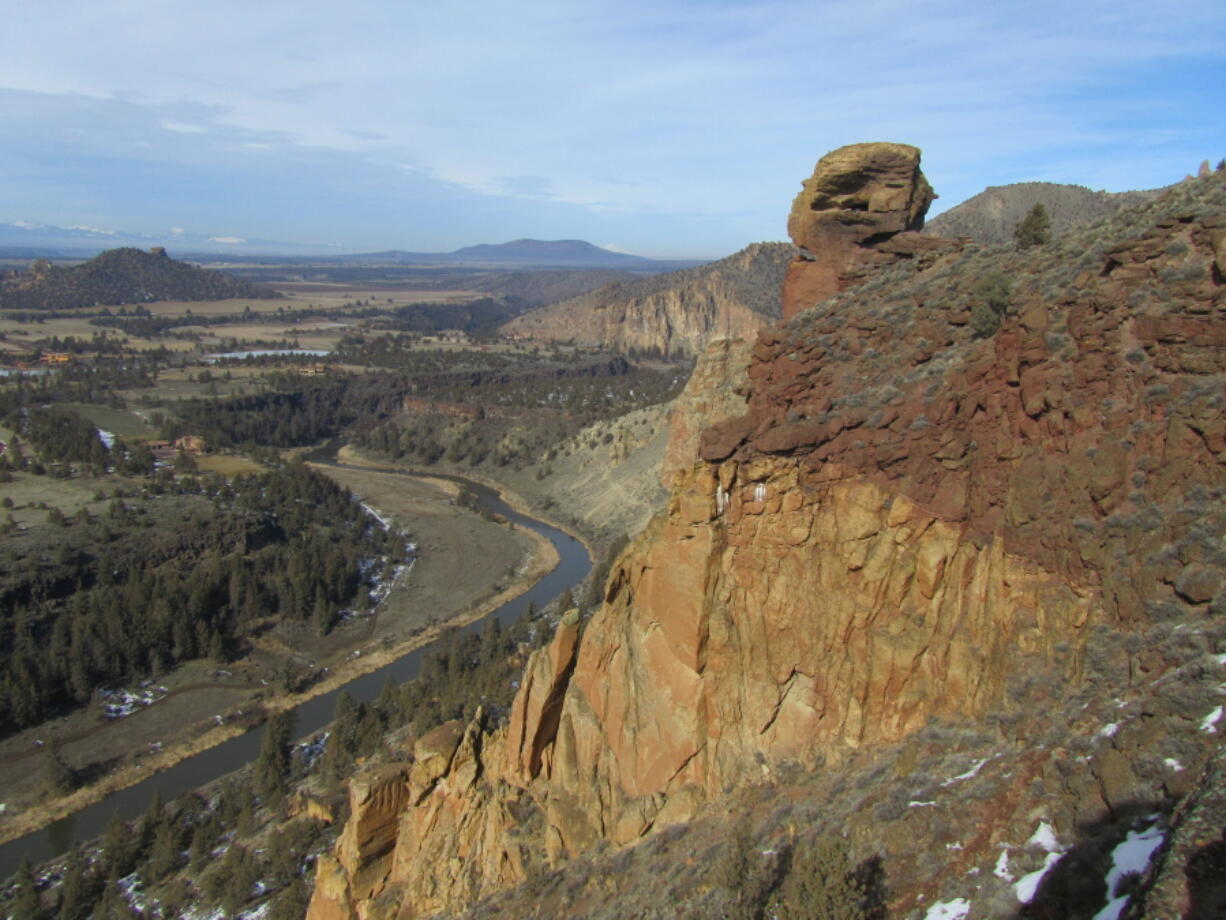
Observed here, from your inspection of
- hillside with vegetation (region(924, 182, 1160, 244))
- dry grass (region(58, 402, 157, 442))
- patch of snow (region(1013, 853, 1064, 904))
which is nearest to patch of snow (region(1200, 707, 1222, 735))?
patch of snow (region(1013, 853, 1064, 904))

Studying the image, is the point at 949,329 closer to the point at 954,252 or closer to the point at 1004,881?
the point at 954,252

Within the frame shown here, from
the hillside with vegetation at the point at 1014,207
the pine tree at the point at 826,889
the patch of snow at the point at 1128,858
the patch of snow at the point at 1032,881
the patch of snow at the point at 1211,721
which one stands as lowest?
the pine tree at the point at 826,889

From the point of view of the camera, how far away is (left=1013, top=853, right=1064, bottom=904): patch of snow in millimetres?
9320

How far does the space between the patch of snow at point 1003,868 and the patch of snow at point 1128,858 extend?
143 centimetres

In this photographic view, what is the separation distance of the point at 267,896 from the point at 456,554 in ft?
141

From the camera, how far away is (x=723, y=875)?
12781 mm

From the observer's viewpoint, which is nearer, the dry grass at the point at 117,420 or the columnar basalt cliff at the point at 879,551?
the columnar basalt cliff at the point at 879,551

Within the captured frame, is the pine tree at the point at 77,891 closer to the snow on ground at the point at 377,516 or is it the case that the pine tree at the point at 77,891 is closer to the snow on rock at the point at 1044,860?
the snow on rock at the point at 1044,860

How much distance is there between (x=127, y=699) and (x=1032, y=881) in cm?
4693

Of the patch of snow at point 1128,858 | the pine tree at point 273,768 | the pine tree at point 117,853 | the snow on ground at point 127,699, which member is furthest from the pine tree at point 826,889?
the snow on ground at point 127,699

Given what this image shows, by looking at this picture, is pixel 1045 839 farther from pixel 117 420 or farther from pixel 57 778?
pixel 117 420

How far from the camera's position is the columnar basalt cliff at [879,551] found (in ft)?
41.2

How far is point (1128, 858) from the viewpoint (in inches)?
339

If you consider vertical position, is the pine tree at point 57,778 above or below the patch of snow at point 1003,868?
below
